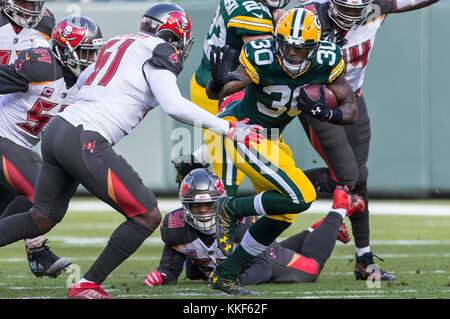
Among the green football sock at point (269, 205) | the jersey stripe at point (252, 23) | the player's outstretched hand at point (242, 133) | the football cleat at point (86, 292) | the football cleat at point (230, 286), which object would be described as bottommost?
the football cleat at point (230, 286)

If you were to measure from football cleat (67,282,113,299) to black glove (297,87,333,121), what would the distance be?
4.58 ft

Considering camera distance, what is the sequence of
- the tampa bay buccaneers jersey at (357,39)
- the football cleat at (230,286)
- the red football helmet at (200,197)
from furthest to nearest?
the tampa bay buccaneers jersey at (357,39) < the red football helmet at (200,197) < the football cleat at (230,286)

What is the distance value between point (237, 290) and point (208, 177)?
806mm

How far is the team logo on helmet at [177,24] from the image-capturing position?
4.40 meters

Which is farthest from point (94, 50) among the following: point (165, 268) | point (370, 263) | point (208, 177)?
point (370, 263)

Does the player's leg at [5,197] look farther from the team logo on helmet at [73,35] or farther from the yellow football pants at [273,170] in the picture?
the yellow football pants at [273,170]

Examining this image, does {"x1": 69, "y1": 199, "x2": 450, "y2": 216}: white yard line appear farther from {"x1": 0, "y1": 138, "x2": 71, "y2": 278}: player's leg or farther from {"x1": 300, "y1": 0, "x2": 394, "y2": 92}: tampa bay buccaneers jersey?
{"x1": 0, "y1": 138, "x2": 71, "y2": 278}: player's leg

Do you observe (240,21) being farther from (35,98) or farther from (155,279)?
(155,279)

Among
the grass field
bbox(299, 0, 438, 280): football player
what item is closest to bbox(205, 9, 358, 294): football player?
the grass field

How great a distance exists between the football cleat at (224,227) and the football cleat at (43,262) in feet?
3.48

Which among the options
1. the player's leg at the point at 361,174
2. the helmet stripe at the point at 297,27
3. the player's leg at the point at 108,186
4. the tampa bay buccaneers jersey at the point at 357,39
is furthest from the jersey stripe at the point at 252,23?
the player's leg at the point at 108,186

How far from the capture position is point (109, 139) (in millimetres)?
4199

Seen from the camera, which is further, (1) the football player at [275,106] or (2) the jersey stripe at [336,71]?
(2) the jersey stripe at [336,71]

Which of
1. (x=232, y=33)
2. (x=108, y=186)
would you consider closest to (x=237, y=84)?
(x=108, y=186)
